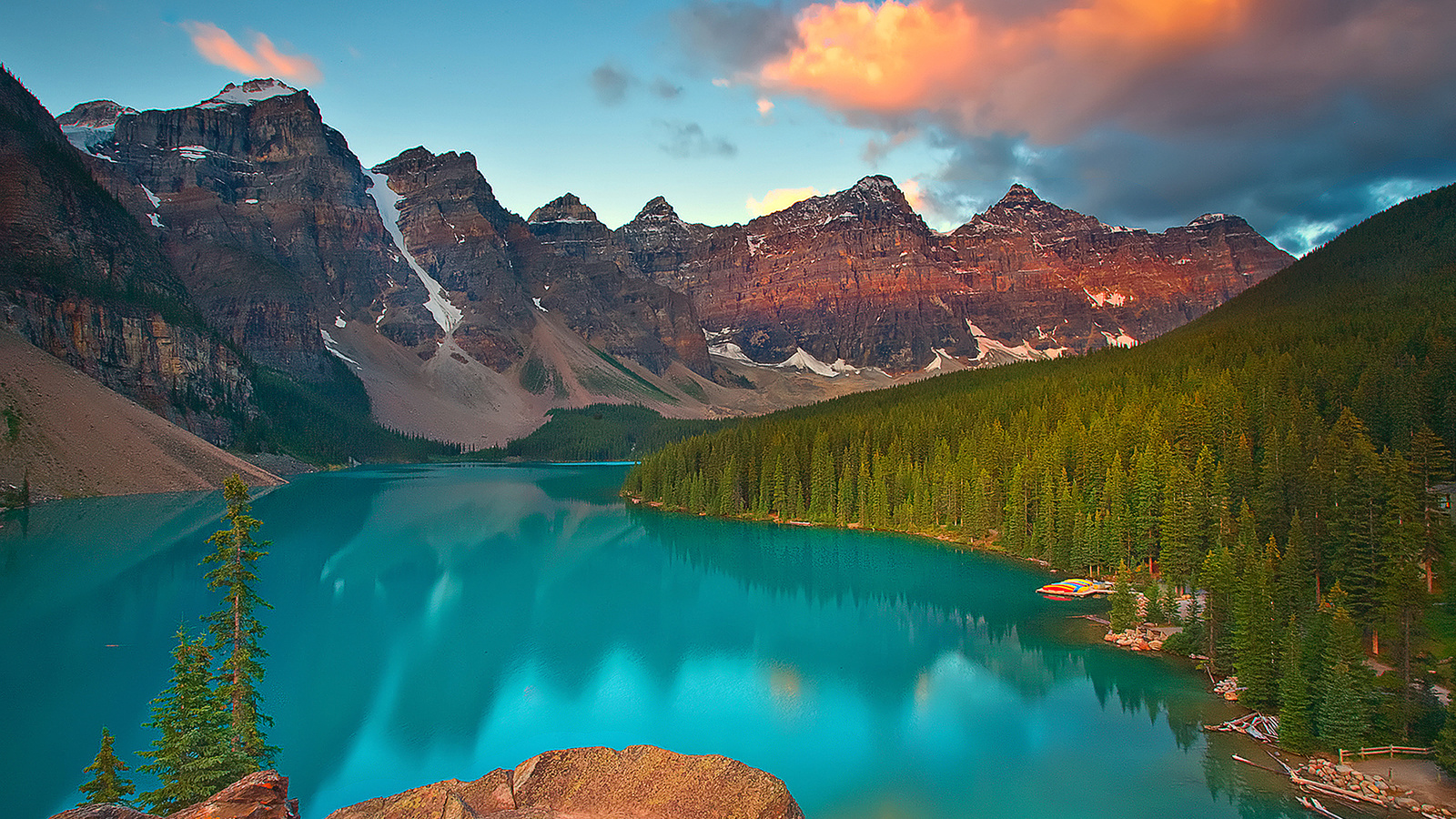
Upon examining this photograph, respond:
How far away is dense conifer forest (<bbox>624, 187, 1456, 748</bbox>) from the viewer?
25.2 metres

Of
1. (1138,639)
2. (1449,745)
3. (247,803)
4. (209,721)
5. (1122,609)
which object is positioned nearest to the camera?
(247,803)

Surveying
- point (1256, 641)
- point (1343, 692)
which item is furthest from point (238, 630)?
point (1256, 641)

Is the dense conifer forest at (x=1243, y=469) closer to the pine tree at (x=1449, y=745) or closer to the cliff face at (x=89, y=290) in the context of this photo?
the pine tree at (x=1449, y=745)

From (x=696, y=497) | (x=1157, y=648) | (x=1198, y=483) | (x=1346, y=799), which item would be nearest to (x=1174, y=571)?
(x=1198, y=483)

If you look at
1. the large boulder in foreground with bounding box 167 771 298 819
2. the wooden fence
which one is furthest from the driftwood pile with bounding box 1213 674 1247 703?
the large boulder in foreground with bounding box 167 771 298 819

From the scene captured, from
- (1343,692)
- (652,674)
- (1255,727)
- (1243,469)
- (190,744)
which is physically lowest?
(652,674)

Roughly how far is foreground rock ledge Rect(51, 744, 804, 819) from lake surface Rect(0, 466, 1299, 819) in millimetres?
9939

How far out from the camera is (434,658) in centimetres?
3366

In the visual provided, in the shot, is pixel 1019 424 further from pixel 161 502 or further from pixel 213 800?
pixel 161 502

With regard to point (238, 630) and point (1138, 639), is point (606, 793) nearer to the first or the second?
point (238, 630)

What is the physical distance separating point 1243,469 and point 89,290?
14412 centimetres

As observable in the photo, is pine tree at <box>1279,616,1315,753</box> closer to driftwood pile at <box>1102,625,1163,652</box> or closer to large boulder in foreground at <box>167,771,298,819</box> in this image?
driftwood pile at <box>1102,625,1163,652</box>

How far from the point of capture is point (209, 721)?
15461 millimetres

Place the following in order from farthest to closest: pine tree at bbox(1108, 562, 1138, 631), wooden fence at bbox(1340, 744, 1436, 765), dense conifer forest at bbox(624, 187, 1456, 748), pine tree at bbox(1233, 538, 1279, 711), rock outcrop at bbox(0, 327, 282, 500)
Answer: rock outcrop at bbox(0, 327, 282, 500) → pine tree at bbox(1108, 562, 1138, 631) → dense conifer forest at bbox(624, 187, 1456, 748) → pine tree at bbox(1233, 538, 1279, 711) → wooden fence at bbox(1340, 744, 1436, 765)
